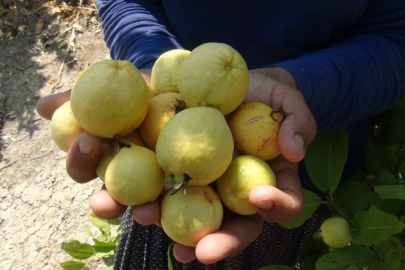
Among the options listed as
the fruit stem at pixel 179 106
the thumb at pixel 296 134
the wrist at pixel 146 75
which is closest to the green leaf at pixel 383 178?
the thumb at pixel 296 134

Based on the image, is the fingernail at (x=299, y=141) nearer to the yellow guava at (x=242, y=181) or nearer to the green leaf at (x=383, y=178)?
the yellow guava at (x=242, y=181)

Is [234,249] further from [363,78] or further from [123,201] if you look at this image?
[363,78]

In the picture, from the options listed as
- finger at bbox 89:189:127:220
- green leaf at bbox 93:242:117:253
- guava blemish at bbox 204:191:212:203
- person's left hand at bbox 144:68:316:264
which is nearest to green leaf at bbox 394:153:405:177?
person's left hand at bbox 144:68:316:264

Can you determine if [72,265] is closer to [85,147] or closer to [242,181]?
[85,147]

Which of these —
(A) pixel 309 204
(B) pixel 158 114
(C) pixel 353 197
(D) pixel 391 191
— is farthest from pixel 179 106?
(C) pixel 353 197

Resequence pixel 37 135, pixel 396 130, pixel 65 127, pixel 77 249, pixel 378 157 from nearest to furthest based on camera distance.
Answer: pixel 65 127
pixel 396 130
pixel 378 157
pixel 77 249
pixel 37 135

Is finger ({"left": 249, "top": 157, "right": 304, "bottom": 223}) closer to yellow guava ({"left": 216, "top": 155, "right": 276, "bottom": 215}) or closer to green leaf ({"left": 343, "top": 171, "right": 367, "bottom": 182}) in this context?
yellow guava ({"left": 216, "top": 155, "right": 276, "bottom": 215})
